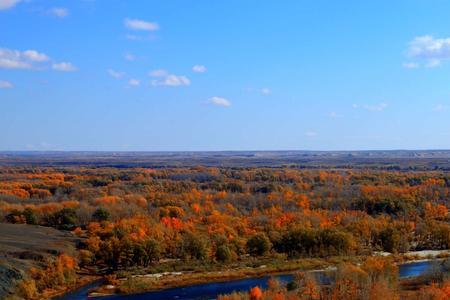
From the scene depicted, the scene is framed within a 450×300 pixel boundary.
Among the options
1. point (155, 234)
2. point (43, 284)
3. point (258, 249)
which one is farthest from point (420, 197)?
point (43, 284)

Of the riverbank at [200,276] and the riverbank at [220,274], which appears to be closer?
the riverbank at [200,276]

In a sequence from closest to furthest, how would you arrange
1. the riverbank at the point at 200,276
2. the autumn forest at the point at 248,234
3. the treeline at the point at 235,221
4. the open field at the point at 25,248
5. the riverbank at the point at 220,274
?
the autumn forest at the point at 248,234 < the open field at the point at 25,248 < the riverbank at the point at 200,276 < the riverbank at the point at 220,274 < the treeline at the point at 235,221

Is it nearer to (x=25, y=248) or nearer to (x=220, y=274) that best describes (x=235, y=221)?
(x=220, y=274)

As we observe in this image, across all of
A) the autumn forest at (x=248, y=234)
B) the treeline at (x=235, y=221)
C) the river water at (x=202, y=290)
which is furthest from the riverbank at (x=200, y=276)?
the treeline at (x=235, y=221)

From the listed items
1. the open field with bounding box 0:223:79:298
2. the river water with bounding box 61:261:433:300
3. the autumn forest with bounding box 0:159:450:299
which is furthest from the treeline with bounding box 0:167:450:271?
the river water with bounding box 61:261:433:300

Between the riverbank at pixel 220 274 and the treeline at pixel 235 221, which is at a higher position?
the treeline at pixel 235 221

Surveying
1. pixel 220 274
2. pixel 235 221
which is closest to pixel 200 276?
pixel 220 274

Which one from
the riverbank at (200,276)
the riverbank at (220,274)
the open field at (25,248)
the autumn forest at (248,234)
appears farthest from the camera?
the riverbank at (220,274)

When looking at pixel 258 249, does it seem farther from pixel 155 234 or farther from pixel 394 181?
pixel 394 181

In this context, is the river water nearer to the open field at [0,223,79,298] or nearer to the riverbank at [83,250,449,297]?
the riverbank at [83,250,449,297]

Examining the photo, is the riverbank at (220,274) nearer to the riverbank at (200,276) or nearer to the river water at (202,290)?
the riverbank at (200,276)

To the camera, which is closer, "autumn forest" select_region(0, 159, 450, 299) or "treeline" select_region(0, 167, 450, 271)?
"autumn forest" select_region(0, 159, 450, 299)
